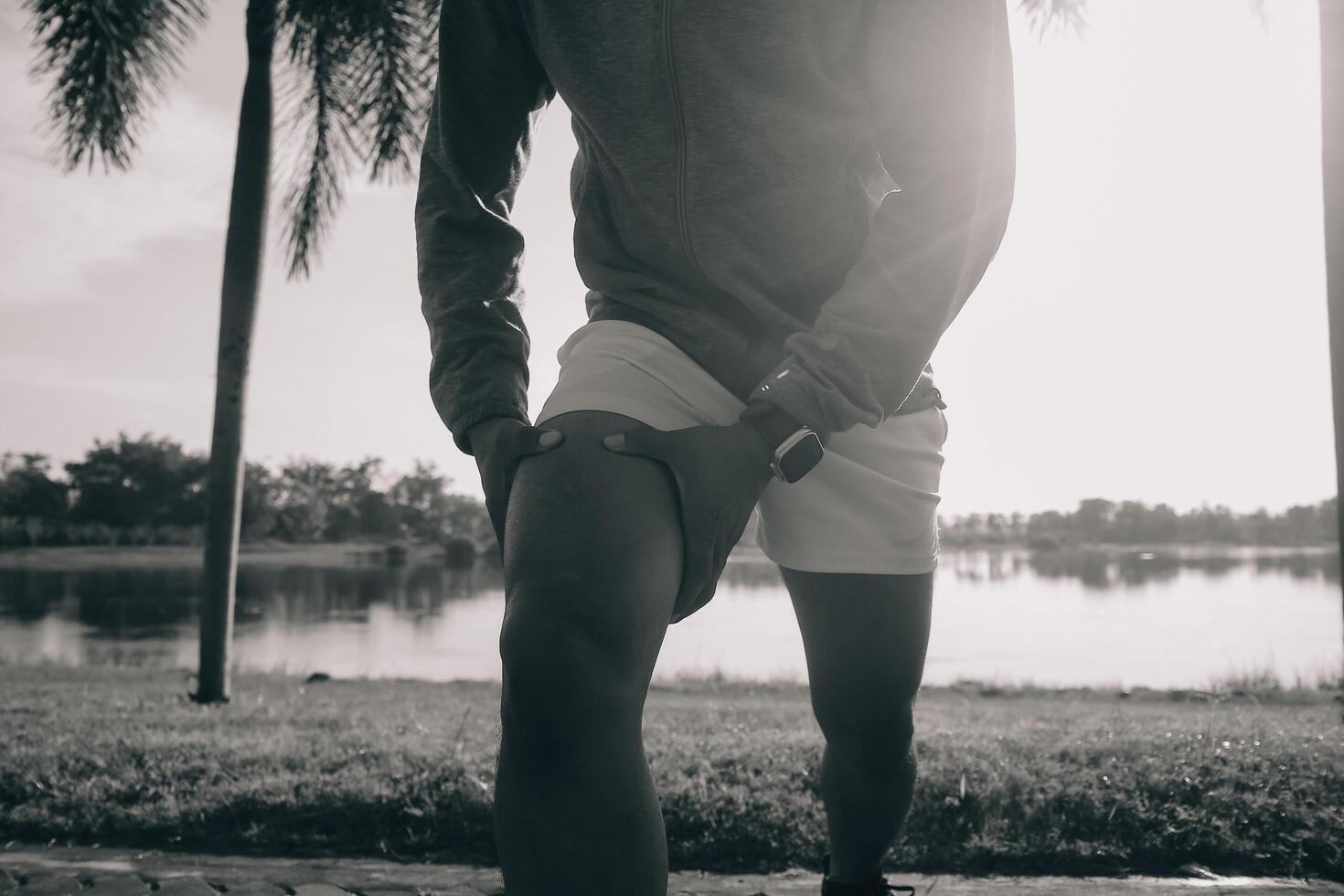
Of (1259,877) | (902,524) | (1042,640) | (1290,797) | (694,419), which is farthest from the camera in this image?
(1042,640)

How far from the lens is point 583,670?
1004mm

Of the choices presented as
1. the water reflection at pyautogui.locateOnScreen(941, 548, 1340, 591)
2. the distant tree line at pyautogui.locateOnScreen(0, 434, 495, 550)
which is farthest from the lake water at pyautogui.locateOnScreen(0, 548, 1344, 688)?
the distant tree line at pyautogui.locateOnScreen(0, 434, 495, 550)

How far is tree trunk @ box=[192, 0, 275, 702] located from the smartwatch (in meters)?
6.82

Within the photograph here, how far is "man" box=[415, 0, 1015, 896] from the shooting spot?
1.03m

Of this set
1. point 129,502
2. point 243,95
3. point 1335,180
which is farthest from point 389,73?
point 129,502

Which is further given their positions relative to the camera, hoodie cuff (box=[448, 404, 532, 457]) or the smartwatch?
hoodie cuff (box=[448, 404, 532, 457])

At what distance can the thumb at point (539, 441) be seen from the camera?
1177 mm

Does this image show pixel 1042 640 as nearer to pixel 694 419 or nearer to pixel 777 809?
pixel 777 809

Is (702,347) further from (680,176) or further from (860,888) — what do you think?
(860,888)

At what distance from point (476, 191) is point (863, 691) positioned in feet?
3.55

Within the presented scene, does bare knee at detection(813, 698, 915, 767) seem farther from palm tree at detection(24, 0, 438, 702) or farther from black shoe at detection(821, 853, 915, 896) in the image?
palm tree at detection(24, 0, 438, 702)

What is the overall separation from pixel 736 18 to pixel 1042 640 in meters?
16.0

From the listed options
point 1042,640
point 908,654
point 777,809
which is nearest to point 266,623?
point 1042,640

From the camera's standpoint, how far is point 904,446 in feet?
5.42
